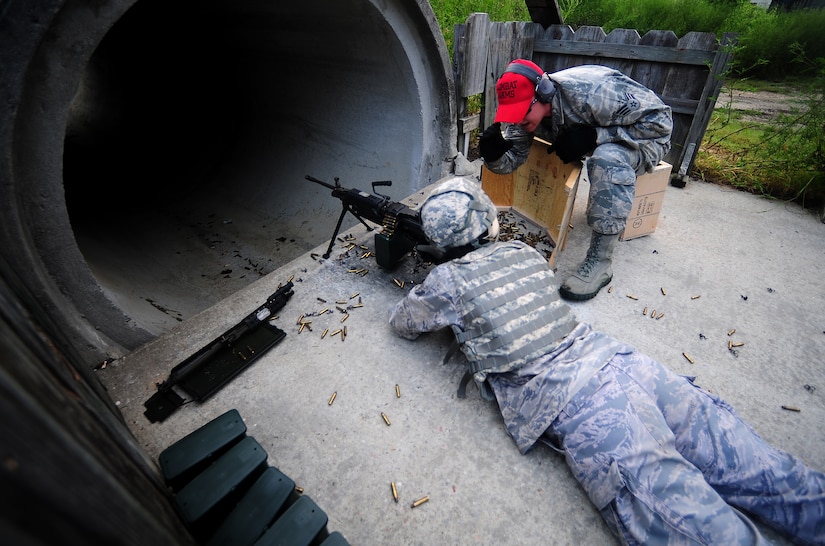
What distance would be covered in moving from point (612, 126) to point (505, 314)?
227 centimetres

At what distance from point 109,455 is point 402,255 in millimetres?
2835

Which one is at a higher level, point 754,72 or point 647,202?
point 754,72

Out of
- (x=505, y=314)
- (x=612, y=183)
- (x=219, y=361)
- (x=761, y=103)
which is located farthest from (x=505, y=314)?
(x=761, y=103)

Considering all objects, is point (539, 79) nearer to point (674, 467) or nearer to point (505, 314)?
point (505, 314)

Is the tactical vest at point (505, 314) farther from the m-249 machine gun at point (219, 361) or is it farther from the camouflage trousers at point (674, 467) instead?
Result: the m-249 machine gun at point (219, 361)

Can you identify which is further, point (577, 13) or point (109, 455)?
point (577, 13)

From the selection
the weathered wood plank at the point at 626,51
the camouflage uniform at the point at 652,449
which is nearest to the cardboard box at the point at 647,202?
the weathered wood plank at the point at 626,51

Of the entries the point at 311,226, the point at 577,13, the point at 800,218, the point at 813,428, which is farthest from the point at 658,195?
the point at 577,13

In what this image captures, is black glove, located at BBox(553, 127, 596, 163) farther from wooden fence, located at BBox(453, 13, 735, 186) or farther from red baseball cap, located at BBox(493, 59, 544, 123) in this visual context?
wooden fence, located at BBox(453, 13, 735, 186)

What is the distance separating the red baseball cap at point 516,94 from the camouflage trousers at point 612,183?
0.80 m

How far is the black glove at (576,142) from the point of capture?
11.2 feet

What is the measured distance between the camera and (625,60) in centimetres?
540

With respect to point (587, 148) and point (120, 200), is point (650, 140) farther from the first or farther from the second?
point (120, 200)

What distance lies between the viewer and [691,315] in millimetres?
3273
